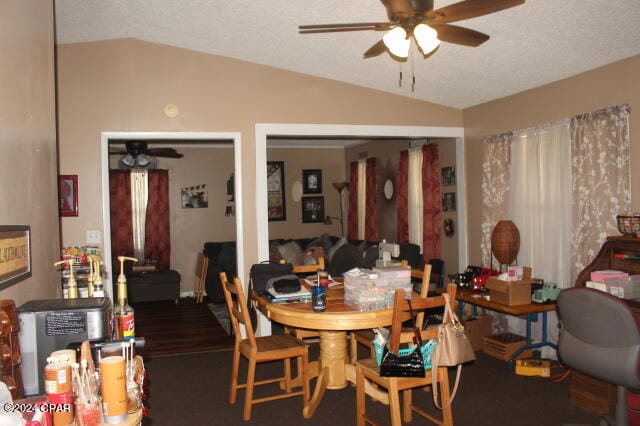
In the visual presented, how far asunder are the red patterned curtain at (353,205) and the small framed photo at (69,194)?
16.2ft

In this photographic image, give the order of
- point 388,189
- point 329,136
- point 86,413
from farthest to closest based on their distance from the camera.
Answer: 1. point 388,189
2. point 329,136
3. point 86,413

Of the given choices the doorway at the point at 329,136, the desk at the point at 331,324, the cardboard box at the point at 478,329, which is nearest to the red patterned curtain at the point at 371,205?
the doorway at the point at 329,136

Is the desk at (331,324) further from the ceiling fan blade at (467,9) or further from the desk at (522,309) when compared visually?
the ceiling fan blade at (467,9)

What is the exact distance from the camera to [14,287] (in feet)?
6.88

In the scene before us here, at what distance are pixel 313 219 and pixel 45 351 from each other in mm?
7791

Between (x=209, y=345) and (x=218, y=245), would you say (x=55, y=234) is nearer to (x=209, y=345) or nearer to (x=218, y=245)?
(x=209, y=345)

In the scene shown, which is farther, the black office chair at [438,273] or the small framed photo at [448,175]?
the small framed photo at [448,175]

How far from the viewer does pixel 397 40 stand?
2885mm

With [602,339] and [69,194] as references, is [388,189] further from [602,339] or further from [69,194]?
[602,339]

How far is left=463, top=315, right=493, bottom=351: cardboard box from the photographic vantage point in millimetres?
4883

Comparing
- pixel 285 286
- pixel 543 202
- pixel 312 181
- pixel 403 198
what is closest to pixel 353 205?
pixel 312 181

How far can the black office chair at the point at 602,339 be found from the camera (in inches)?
104

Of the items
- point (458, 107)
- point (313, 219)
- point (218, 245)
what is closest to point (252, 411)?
point (458, 107)

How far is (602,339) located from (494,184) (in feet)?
8.73
